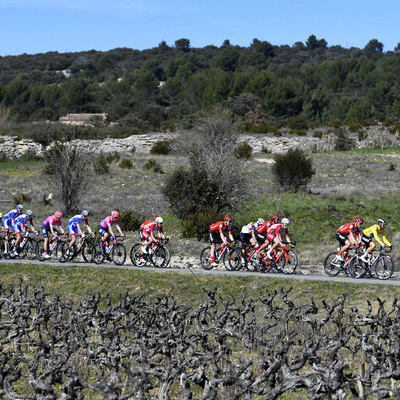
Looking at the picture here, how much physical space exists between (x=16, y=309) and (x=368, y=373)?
682 centimetres

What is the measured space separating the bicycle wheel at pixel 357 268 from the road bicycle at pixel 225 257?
320 cm

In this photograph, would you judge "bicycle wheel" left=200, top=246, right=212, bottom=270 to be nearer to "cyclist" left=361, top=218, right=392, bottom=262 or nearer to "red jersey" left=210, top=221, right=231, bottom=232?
"red jersey" left=210, top=221, right=231, bottom=232

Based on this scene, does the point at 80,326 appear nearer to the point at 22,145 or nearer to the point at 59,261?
the point at 59,261

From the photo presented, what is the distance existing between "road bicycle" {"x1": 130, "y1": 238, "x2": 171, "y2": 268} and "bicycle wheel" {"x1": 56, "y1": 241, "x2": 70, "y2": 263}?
2.32 metres

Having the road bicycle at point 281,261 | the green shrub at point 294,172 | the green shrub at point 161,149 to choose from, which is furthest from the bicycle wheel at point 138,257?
the green shrub at point 161,149

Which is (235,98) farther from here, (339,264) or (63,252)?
(339,264)

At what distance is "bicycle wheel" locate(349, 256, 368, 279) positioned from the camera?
17.6 m

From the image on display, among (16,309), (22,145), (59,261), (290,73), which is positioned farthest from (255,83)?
(16,309)

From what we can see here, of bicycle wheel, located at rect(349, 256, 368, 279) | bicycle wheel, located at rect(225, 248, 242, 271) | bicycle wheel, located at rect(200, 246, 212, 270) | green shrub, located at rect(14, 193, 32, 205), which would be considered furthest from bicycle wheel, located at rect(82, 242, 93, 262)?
green shrub, located at rect(14, 193, 32, 205)

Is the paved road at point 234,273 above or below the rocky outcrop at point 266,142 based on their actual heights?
below

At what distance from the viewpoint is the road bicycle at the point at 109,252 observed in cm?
2020

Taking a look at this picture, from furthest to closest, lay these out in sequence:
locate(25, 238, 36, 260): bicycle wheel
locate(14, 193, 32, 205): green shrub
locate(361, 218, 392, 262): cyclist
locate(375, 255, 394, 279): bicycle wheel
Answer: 1. locate(14, 193, 32, 205): green shrub
2. locate(25, 238, 36, 260): bicycle wheel
3. locate(375, 255, 394, 279): bicycle wheel
4. locate(361, 218, 392, 262): cyclist

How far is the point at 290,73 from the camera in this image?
101m

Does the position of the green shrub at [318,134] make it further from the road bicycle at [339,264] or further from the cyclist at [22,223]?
the road bicycle at [339,264]
